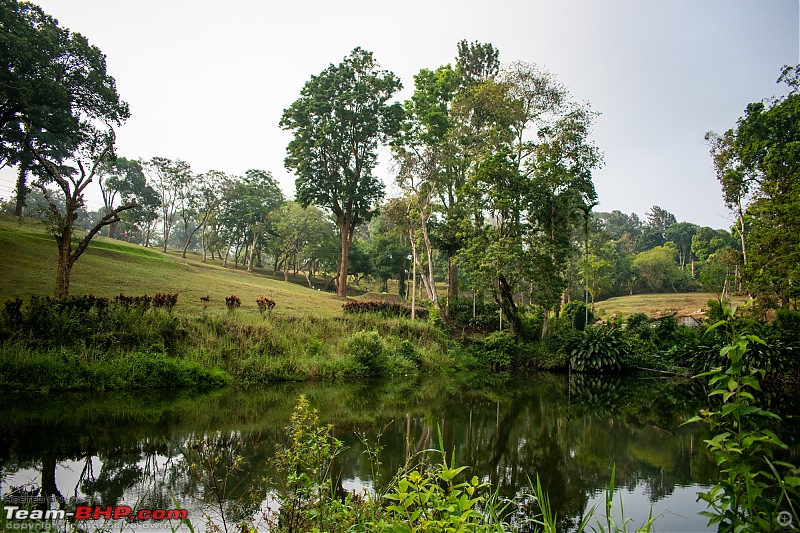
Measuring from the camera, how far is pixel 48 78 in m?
20.2

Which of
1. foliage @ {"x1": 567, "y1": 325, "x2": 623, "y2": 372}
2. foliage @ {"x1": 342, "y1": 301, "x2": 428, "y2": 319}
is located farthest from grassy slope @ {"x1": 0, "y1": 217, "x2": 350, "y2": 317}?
foliage @ {"x1": 567, "y1": 325, "x2": 623, "y2": 372}

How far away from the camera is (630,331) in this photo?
21828mm

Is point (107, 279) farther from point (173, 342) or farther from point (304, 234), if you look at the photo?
point (304, 234)

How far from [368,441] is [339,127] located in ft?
82.7

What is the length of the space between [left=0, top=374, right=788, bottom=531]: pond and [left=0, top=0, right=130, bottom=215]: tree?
17705 millimetres

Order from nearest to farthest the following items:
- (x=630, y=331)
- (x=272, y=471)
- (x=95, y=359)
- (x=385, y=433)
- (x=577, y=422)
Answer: (x=272, y=471) → (x=385, y=433) → (x=577, y=422) → (x=95, y=359) → (x=630, y=331)

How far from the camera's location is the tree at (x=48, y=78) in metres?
19.6

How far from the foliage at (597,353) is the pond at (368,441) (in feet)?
21.4

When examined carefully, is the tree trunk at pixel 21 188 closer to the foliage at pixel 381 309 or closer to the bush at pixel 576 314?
the foliage at pixel 381 309

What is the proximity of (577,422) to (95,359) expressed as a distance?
10742mm

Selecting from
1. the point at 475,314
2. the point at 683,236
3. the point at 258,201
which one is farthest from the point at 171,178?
the point at 683,236

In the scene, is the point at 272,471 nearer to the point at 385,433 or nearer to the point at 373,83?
the point at 385,433

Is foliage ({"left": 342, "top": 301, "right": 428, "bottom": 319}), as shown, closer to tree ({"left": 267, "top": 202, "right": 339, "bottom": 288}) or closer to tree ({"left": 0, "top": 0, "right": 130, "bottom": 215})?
tree ({"left": 0, "top": 0, "right": 130, "bottom": 215})

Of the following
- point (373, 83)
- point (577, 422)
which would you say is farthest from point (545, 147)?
point (577, 422)
